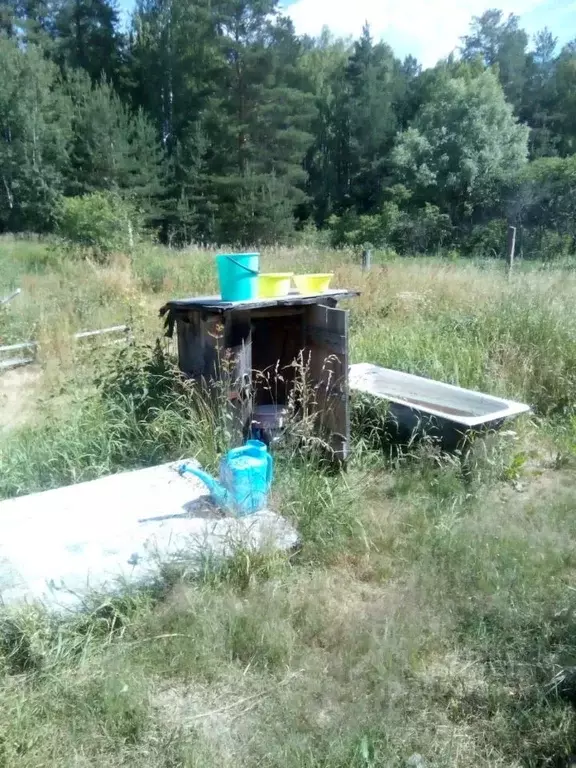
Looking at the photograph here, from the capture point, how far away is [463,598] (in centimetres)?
246

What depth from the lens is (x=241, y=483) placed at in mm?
2836

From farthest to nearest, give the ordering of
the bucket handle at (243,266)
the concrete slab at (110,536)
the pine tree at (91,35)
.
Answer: the pine tree at (91,35), the bucket handle at (243,266), the concrete slab at (110,536)

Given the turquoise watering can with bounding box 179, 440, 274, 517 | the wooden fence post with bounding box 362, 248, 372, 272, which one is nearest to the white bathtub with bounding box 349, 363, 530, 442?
the turquoise watering can with bounding box 179, 440, 274, 517

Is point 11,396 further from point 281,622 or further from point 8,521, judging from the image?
point 281,622

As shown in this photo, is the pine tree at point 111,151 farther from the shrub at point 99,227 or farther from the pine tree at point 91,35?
the shrub at point 99,227

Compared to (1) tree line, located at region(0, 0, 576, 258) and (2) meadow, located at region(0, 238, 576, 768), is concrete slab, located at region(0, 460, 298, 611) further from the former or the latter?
(1) tree line, located at region(0, 0, 576, 258)

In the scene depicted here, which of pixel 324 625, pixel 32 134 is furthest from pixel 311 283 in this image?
pixel 32 134

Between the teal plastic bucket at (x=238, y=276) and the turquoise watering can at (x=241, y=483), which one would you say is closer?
the turquoise watering can at (x=241, y=483)

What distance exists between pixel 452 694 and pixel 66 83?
29.9 m

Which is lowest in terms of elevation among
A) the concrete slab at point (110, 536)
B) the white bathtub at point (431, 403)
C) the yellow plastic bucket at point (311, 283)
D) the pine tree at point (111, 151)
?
the concrete slab at point (110, 536)

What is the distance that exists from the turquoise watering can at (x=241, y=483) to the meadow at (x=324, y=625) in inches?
6.1

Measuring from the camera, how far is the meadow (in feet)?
6.05

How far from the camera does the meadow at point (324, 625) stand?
6.05ft

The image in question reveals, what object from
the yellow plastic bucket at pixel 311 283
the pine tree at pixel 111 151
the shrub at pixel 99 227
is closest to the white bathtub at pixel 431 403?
the yellow plastic bucket at pixel 311 283
